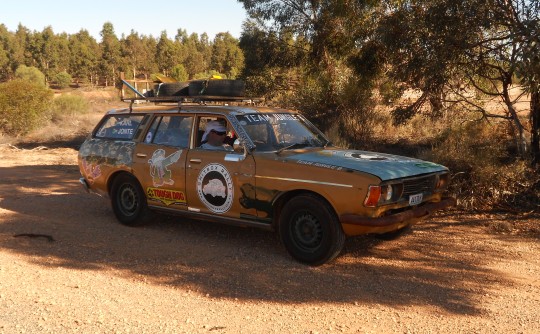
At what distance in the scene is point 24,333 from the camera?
3.84 metres

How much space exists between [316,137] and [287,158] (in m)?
1.18

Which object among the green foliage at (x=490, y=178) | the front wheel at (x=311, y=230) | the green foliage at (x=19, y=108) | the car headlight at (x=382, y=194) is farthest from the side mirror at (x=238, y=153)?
the green foliage at (x=19, y=108)

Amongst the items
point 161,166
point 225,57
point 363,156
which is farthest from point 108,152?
point 225,57

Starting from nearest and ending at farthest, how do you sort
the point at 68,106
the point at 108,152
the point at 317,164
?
the point at 317,164 < the point at 108,152 < the point at 68,106

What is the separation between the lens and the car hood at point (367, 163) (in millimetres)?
5109

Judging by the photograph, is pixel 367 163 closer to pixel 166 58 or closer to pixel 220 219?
pixel 220 219

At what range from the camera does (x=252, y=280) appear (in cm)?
499

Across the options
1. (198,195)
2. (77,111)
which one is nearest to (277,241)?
(198,195)

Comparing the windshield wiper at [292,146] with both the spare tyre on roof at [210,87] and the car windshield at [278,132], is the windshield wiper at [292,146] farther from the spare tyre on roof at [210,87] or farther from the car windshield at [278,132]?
the spare tyre on roof at [210,87]

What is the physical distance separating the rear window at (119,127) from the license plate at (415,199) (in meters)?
3.85

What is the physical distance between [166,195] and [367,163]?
2.70 metres

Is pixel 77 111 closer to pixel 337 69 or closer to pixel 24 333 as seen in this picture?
pixel 337 69

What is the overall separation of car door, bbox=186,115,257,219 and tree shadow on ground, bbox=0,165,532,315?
0.49 meters

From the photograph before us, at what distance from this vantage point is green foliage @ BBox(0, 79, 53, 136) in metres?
20.1
